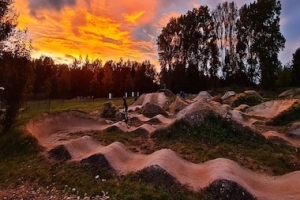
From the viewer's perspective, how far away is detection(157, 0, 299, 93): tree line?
65375mm

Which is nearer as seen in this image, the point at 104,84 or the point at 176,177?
the point at 176,177

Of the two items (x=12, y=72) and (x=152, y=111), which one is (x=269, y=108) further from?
(x=12, y=72)

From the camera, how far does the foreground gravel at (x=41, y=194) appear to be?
41.5 ft

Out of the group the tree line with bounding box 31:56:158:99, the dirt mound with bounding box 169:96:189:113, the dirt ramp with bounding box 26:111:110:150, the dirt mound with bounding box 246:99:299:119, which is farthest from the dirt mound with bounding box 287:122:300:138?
the tree line with bounding box 31:56:158:99

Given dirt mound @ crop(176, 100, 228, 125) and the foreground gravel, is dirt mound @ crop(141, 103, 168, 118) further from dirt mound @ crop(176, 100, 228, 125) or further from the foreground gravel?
the foreground gravel

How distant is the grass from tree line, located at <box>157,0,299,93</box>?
157 feet

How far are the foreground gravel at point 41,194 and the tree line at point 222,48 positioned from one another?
5851cm

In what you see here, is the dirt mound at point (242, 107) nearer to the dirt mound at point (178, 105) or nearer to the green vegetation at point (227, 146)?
the dirt mound at point (178, 105)

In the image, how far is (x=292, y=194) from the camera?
40.9 feet

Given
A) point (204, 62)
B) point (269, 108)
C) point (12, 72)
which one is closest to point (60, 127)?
point (12, 72)

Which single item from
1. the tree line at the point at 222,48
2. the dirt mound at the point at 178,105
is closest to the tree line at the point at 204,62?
the tree line at the point at 222,48

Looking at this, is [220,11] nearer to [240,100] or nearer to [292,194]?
[240,100]

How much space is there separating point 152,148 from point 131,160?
3226 millimetres

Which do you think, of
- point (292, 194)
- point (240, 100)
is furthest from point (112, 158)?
point (240, 100)
